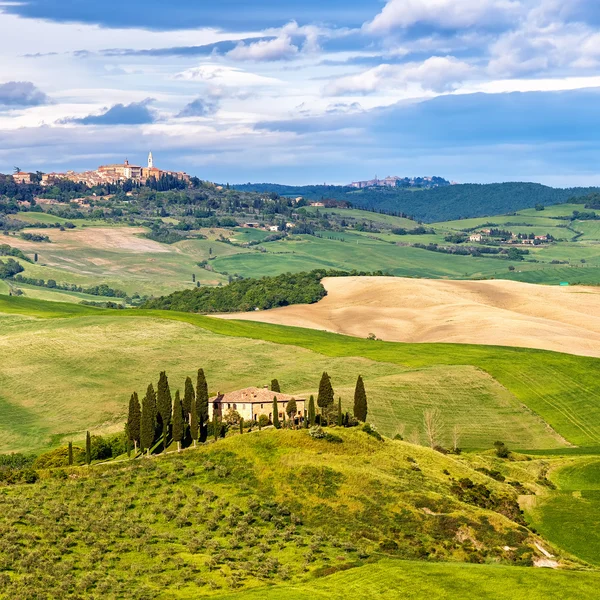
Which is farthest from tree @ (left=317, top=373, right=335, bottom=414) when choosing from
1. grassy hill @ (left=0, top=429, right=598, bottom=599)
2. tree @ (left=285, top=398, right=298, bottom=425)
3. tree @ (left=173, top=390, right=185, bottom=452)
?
tree @ (left=173, top=390, right=185, bottom=452)

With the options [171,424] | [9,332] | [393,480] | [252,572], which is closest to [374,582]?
[252,572]

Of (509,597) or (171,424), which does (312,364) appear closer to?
(171,424)

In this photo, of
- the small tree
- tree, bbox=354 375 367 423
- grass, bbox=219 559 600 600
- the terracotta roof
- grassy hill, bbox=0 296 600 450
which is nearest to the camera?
grass, bbox=219 559 600 600

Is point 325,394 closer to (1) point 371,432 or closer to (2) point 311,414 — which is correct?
(2) point 311,414

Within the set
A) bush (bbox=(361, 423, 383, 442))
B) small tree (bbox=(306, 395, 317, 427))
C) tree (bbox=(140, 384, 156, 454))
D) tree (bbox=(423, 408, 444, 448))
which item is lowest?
tree (bbox=(423, 408, 444, 448))

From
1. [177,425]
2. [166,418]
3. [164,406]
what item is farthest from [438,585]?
[164,406]

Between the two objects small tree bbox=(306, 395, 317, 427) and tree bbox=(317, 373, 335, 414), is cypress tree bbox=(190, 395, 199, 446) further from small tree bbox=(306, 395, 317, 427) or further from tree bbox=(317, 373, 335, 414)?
tree bbox=(317, 373, 335, 414)
